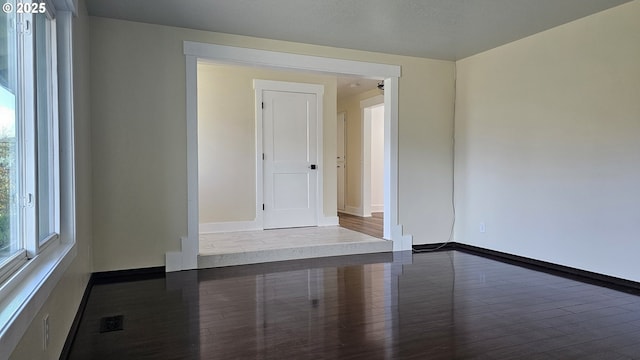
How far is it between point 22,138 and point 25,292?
2.35 feet

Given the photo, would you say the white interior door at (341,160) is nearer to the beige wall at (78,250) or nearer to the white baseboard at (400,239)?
the white baseboard at (400,239)

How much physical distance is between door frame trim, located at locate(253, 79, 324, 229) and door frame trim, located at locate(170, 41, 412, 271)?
4.68ft

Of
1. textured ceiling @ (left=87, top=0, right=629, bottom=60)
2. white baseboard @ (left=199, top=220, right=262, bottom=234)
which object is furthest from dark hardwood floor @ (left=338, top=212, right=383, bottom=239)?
textured ceiling @ (left=87, top=0, right=629, bottom=60)

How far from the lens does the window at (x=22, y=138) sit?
5.37ft

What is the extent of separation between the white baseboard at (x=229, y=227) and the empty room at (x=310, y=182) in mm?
20

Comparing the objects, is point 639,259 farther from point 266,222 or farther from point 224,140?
point 224,140

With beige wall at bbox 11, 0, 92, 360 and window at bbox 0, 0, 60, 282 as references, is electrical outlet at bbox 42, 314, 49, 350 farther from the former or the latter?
window at bbox 0, 0, 60, 282

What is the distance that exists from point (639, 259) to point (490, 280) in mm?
1181

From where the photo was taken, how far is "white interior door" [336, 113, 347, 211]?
8.67m

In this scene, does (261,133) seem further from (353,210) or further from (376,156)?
(376,156)

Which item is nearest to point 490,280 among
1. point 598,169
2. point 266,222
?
point 598,169

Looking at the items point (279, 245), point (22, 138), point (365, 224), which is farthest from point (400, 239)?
point (22, 138)

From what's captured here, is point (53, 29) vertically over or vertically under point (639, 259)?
over

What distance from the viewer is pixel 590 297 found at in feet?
10.5
